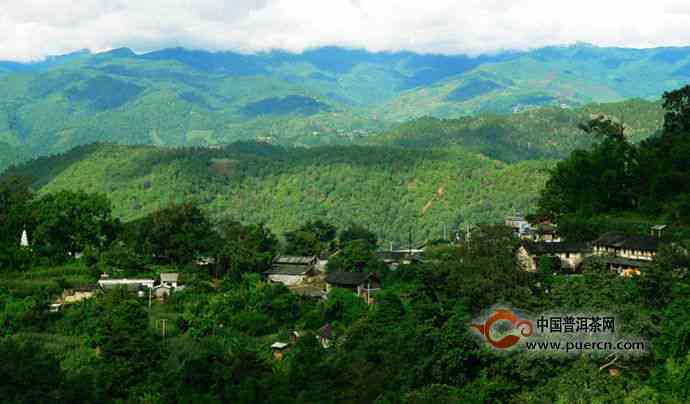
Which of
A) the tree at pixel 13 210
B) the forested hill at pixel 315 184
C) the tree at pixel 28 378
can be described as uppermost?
the tree at pixel 13 210

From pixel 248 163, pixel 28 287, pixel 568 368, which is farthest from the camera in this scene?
pixel 248 163

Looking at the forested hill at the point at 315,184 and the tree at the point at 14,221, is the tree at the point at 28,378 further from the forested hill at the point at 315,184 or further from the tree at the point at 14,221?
Result: the forested hill at the point at 315,184

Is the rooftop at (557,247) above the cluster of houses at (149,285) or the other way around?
above

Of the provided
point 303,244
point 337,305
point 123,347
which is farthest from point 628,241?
point 123,347

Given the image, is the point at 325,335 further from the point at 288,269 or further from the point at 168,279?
the point at 288,269

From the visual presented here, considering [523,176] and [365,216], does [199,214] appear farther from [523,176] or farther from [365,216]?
[523,176]

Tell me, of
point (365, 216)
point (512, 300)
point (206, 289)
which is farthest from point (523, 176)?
point (512, 300)

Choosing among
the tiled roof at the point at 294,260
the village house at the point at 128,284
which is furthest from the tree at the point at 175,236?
the village house at the point at 128,284

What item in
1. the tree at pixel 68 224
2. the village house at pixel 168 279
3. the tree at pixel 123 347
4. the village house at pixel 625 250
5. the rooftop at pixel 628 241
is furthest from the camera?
the tree at pixel 68 224
